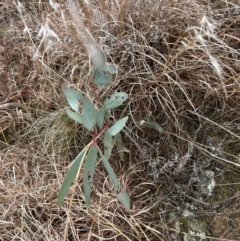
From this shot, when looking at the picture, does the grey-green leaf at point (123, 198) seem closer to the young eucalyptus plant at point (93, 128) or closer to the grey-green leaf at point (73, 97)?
the young eucalyptus plant at point (93, 128)

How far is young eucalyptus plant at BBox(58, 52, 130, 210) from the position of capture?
962 mm

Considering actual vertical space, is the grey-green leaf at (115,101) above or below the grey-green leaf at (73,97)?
below

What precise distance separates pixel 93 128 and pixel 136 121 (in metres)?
0.24

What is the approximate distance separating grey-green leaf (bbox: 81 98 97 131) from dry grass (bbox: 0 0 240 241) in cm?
20

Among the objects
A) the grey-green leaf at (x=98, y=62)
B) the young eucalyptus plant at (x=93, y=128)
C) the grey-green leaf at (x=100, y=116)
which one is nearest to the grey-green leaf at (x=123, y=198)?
the young eucalyptus plant at (x=93, y=128)

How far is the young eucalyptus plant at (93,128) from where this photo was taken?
962mm

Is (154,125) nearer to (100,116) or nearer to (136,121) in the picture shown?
(136,121)

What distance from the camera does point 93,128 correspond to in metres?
1.04

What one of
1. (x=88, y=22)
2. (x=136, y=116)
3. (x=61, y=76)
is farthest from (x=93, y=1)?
(x=136, y=116)

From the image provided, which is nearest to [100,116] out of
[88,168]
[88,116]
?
[88,116]

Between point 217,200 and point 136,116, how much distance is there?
12.6 inches

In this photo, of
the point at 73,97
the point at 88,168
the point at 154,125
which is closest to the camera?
the point at 88,168

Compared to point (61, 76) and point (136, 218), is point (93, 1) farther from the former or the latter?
point (136, 218)

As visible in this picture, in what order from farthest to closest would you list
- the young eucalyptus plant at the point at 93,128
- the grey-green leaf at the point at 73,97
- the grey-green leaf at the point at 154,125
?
the grey-green leaf at the point at 154,125 < the grey-green leaf at the point at 73,97 < the young eucalyptus plant at the point at 93,128
